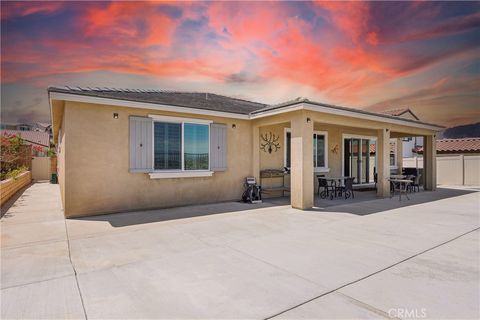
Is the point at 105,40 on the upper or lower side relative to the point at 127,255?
upper

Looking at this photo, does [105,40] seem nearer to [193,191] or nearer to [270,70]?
[193,191]

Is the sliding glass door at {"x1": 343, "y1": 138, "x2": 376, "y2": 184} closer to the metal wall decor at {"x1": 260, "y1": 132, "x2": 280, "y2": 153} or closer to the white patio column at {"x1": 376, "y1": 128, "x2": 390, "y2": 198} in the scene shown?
the white patio column at {"x1": 376, "y1": 128, "x2": 390, "y2": 198}

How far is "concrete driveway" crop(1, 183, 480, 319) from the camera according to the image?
2547mm

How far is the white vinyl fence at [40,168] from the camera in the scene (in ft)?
62.8

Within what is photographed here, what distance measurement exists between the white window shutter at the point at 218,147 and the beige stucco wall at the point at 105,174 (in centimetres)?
76

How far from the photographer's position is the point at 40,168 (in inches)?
764

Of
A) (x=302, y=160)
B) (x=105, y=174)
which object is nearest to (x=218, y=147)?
(x=302, y=160)

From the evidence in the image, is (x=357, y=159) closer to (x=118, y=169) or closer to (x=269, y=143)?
(x=269, y=143)

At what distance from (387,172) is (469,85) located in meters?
17.6

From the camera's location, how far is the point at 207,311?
248 centimetres

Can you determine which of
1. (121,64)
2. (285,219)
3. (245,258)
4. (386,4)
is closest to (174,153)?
(285,219)

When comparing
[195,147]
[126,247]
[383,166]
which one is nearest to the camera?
[126,247]

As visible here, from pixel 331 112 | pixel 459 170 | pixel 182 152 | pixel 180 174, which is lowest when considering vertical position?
pixel 459 170

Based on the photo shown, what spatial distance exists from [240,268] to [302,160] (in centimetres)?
483
